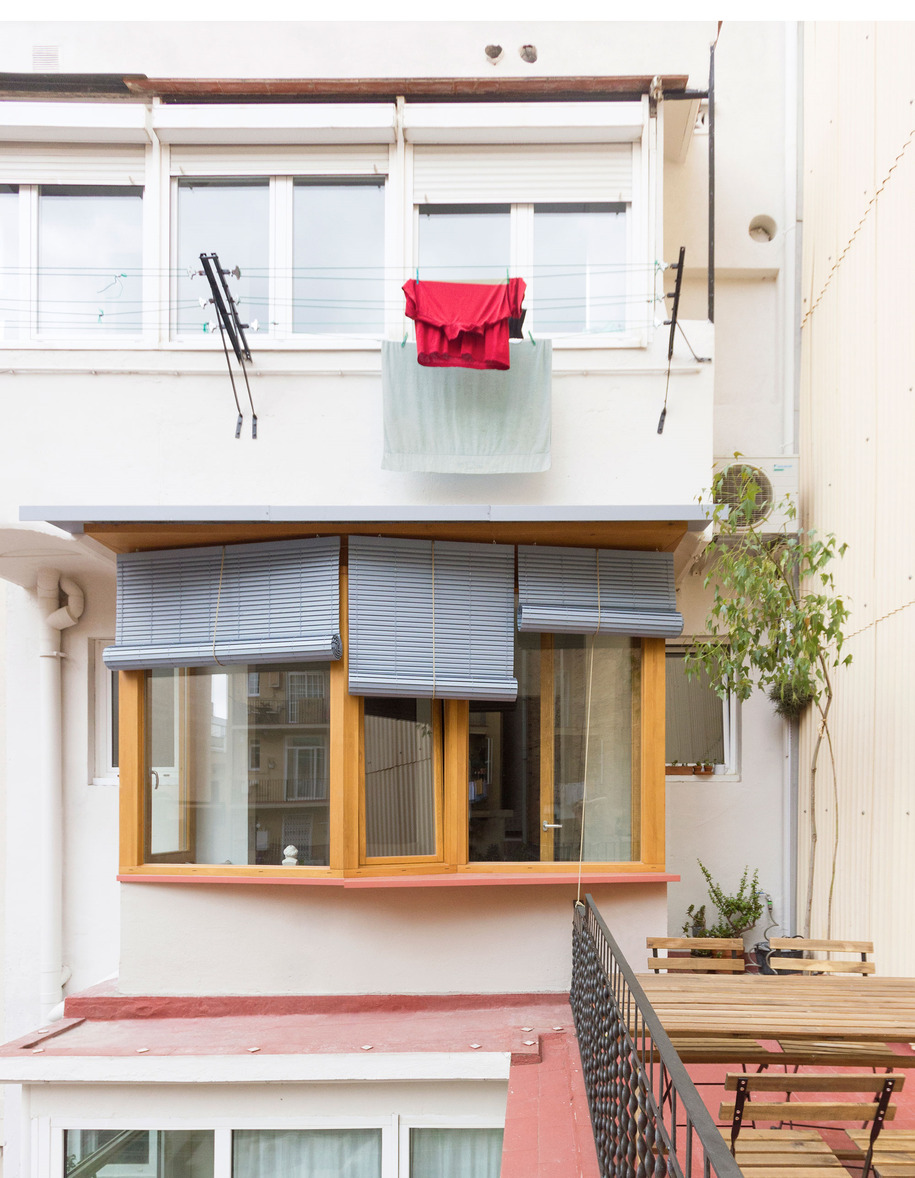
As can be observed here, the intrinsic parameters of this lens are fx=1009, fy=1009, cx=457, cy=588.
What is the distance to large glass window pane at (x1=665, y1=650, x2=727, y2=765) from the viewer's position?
30.5 feet

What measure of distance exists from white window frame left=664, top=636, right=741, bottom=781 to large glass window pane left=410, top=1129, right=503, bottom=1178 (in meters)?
3.94

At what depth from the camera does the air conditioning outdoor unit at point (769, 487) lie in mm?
8672

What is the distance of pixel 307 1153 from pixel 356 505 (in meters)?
4.10

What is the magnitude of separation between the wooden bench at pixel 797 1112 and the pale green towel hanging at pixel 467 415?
433 centimetres

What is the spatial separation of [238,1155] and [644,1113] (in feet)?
12.6

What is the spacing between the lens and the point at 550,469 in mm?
7227

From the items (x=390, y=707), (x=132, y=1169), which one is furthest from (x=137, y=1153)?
(x=390, y=707)

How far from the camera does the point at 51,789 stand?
28.0 feet

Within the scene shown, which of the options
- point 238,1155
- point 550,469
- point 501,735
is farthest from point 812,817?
point 238,1155

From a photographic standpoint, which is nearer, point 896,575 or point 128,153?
point 896,575

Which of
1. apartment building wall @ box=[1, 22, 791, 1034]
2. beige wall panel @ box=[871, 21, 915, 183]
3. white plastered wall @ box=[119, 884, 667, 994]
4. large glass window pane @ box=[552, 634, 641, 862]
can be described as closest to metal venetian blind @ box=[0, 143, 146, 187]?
apartment building wall @ box=[1, 22, 791, 1034]

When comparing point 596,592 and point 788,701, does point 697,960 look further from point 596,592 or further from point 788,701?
point 788,701

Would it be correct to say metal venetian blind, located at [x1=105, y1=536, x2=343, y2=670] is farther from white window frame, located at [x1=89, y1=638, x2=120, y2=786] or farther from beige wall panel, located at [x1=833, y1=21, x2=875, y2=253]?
beige wall panel, located at [x1=833, y1=21, x2=875, y2=253]

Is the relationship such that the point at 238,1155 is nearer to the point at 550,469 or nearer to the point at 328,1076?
the point at 328,1076
